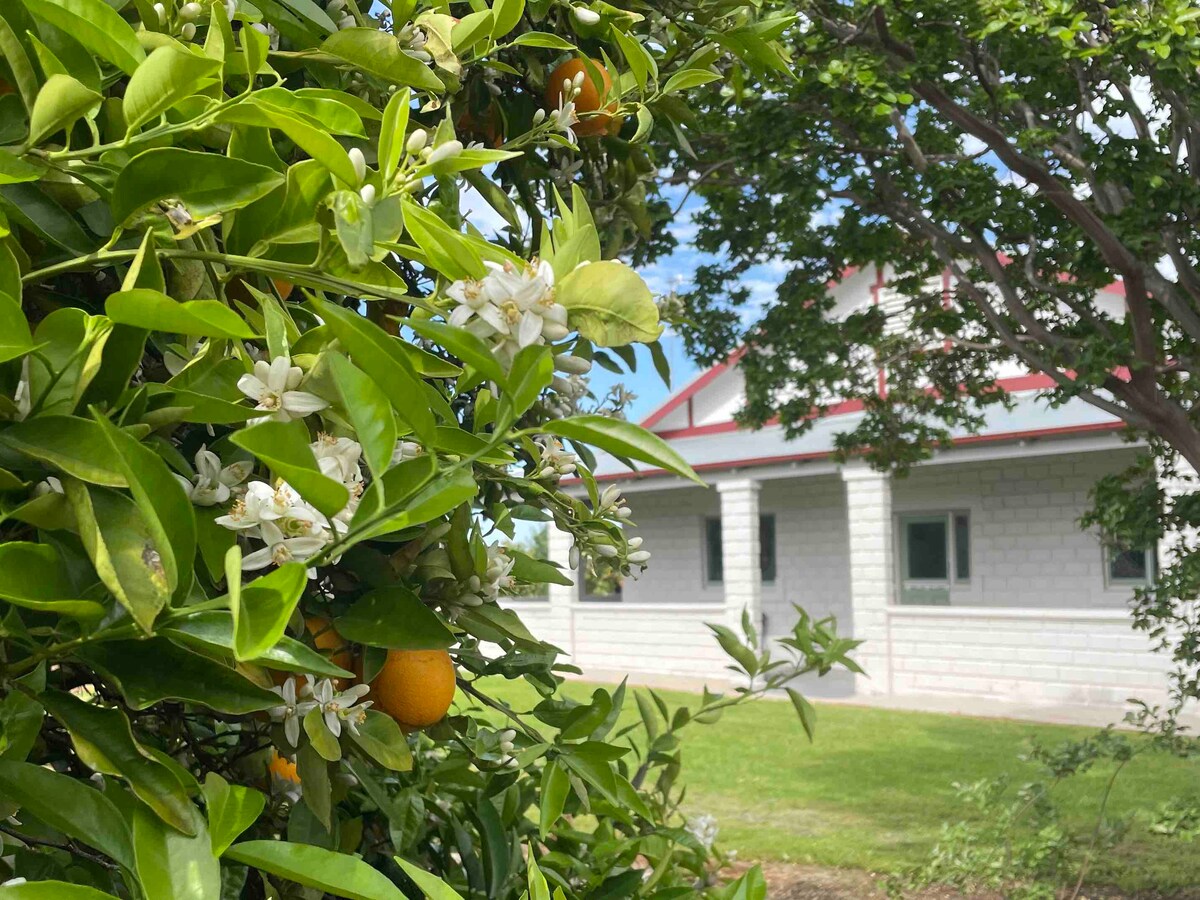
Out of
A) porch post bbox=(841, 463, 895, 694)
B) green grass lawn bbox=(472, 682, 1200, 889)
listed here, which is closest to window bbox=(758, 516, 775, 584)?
porch post bbox=(841, 463, 895, 694)

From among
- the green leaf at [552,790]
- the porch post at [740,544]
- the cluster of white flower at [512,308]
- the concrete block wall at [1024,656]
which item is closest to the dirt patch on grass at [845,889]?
the green leaf at [552,790]

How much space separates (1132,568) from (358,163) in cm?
1231

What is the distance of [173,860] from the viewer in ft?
1.54

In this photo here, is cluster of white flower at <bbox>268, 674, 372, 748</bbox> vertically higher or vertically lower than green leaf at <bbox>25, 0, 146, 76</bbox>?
lower

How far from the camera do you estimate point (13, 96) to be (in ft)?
1.85

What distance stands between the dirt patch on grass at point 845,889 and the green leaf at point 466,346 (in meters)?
4.96

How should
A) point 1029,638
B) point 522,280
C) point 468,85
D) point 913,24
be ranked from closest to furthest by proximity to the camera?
point 522,280 → point 468,85 → point 913,24 → point 1029,638

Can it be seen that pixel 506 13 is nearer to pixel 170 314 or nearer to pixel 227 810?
pixel 170 314

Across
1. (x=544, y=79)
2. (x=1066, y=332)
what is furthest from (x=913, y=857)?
(x=544, y=79)

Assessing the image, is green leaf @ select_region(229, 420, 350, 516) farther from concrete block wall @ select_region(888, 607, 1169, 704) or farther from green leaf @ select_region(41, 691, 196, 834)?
concrete block wall @ select_region(888, 607, 1169, 704)

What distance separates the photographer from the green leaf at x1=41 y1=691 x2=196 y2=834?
48cm

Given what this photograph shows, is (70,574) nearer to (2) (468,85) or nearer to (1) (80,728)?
(1) (80,728)

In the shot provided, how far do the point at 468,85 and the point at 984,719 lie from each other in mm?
10161

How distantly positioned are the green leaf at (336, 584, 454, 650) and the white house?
845 cm
